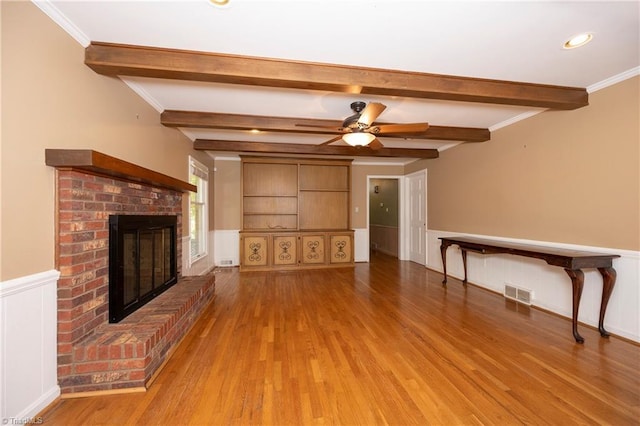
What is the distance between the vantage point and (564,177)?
117 inches

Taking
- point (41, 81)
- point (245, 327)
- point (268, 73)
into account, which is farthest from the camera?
point (245, 327)

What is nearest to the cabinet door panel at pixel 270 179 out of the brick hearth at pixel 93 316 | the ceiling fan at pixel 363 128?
the ceiling fan at pixel 363 128

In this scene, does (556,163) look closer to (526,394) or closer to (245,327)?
(526,394)

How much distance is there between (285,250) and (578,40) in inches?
188

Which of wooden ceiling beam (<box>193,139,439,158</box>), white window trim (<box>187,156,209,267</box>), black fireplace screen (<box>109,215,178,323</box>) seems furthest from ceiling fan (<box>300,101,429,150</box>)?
white window trim (<box>187,156,209,267</box>)

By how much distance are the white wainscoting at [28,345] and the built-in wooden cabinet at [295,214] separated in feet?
11.8

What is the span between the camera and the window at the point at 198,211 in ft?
14.6

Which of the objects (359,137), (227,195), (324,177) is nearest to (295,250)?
(324,177)

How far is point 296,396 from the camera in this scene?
5.58ft

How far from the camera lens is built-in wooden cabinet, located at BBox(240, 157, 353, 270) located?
210 inches

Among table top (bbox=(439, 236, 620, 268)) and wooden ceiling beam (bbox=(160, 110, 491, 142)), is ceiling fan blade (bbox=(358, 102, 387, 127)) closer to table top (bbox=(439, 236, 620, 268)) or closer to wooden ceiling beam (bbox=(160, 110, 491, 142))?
wooden ceiling beam (bbox=(160, 110, 491, 142))

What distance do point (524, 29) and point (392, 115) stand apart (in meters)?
1.68

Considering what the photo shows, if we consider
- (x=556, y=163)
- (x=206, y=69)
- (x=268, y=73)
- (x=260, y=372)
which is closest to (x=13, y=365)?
(x=260, y=372)

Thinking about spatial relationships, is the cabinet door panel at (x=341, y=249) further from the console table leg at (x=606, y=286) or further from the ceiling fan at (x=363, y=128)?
the console table leg at (x=606, y=286)
